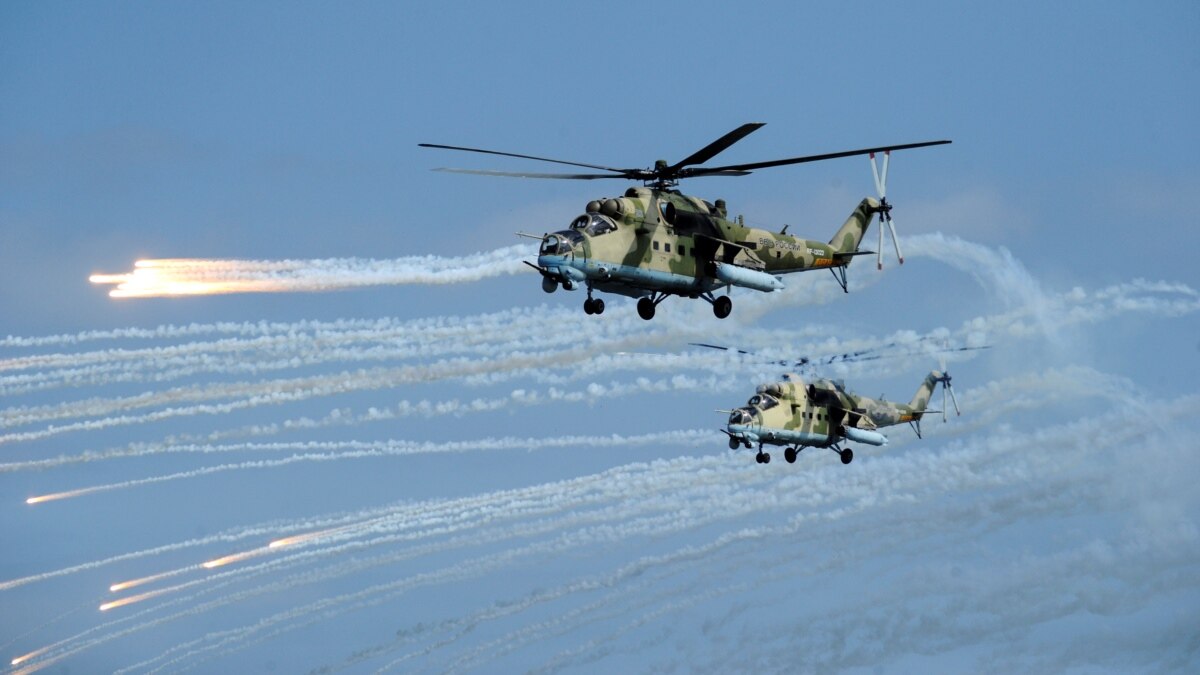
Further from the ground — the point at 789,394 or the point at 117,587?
the point at 789,394

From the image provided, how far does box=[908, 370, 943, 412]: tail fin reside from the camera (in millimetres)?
73125

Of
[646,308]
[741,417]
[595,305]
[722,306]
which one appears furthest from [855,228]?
[595,305]

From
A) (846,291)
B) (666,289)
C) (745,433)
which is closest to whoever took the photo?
(666,289)

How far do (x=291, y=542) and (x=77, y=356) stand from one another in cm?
1059

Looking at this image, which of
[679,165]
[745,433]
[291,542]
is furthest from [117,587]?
[679,165]

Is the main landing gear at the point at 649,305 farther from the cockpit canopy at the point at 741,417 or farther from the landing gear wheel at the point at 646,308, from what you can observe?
the cockpit canopy at the point at 741,417

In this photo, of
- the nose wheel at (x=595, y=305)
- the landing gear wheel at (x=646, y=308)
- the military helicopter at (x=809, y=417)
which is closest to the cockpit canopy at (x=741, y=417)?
the military helicopter at (x=809, y=417)

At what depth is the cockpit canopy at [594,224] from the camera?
50438 millimetres

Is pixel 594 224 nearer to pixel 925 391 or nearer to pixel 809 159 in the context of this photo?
pixel 809 159

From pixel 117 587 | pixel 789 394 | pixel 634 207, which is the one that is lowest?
pixel 117 587

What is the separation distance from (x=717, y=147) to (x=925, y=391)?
86.3 ft

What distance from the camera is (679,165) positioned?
171 feet

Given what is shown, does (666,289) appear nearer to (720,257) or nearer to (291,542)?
(720,257)

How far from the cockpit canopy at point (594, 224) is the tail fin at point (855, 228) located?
11614 mm
